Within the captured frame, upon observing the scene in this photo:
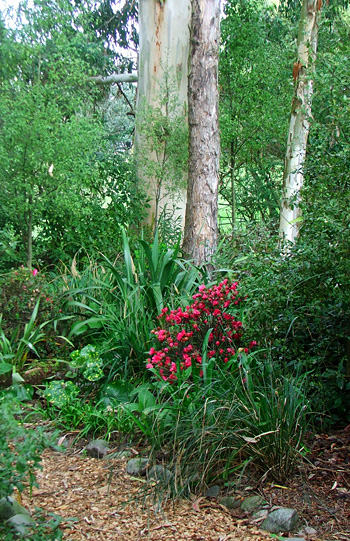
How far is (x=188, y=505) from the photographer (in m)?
2.92

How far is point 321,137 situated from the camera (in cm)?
366

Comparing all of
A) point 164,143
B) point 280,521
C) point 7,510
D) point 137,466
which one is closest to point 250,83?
point 164,143

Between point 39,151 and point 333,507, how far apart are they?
4648mm

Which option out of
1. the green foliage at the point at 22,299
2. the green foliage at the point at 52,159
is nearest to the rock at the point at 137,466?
the green foliage at the point at 22,299

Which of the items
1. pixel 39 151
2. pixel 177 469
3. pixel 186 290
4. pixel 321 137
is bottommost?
pixel 177 469

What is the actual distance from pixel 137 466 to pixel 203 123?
5.00m

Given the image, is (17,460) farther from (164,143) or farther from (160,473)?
(164,143)

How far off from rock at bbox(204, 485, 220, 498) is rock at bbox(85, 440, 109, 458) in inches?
35.5

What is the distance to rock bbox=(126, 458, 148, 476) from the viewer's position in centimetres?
332

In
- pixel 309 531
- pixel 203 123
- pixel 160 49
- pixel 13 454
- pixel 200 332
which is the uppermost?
pixel 160 49

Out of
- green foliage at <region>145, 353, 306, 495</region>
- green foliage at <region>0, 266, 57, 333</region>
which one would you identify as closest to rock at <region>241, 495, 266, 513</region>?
green foliage at <region>145, 353, 306, 495</region>

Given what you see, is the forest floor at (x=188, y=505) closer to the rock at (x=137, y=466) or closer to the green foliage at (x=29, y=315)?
the rock at (x=137, y=466)

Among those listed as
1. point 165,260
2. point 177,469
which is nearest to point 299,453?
point 177,469

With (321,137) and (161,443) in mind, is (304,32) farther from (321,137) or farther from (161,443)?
(161,443)
